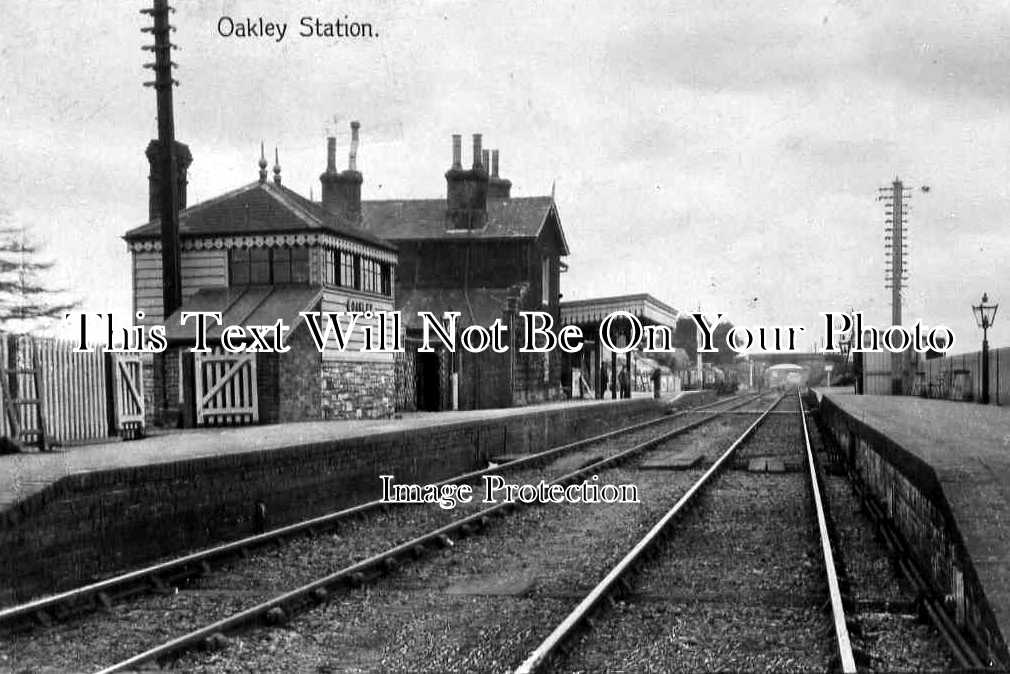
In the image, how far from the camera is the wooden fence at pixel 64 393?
42.0 ft

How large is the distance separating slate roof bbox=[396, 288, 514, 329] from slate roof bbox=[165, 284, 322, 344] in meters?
11.2

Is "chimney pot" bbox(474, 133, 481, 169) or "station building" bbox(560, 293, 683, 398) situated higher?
"chimney pot" bbox(474, 133, 481, 169)

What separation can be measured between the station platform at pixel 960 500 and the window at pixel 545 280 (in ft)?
87.6

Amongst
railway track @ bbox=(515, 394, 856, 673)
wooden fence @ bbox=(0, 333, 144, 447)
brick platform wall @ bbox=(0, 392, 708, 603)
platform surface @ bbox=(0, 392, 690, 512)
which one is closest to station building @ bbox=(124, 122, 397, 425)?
platform surface @ bbox=(0, 392, 690, 512)

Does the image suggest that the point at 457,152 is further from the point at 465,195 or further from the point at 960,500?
the point at 960,500

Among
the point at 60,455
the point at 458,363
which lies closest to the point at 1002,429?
the point at 60,455

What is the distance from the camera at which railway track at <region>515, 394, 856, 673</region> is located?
6.68 m

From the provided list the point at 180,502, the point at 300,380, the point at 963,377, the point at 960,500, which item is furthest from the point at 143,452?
the point at 963,377

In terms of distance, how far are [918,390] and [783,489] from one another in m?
24.2

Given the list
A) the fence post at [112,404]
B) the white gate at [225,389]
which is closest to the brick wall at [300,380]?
the white gate at [225,389]

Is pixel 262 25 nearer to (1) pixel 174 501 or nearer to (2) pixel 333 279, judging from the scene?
(1) pixel 174 501

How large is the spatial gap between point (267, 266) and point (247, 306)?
1440 mm

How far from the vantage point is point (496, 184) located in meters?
46.6

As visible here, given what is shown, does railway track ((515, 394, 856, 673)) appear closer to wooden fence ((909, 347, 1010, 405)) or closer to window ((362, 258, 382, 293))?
wooden fence ((909, 347, 1010, 405))
